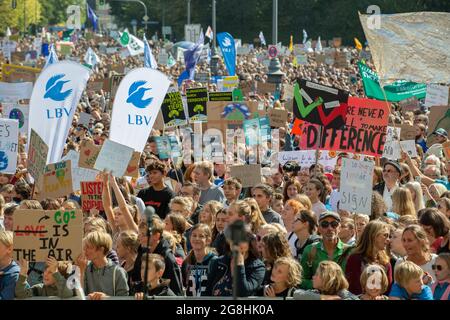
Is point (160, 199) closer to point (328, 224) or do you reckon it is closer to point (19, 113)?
point (328, 224)

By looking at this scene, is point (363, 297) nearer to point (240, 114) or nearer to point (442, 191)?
point (442, 191)

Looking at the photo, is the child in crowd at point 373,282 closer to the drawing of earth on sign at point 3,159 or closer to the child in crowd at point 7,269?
the child in crowd at point 7,269

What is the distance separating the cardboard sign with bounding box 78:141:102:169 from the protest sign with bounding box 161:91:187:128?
4.85m

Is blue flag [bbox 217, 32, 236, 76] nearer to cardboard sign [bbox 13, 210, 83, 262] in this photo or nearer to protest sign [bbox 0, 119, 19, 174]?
protest sign [bbox 0, 119, 19, 174]

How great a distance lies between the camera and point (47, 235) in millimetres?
7656

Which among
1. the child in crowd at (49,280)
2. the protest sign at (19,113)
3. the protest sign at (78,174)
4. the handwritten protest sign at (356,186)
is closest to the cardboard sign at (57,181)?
the protest sign at (78,174)

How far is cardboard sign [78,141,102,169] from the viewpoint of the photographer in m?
12.0

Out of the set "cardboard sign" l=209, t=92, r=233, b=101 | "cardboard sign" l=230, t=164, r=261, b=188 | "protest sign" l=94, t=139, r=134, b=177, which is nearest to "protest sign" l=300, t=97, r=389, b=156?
"cardboard sign" l=230, t=164, r=261, b=188

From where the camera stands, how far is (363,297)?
286 inches

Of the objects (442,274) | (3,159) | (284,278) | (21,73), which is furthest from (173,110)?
(442,274)

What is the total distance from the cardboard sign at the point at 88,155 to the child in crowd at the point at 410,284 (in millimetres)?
5497

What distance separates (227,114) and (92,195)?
6.63 m

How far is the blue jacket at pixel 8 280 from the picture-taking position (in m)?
7.49
